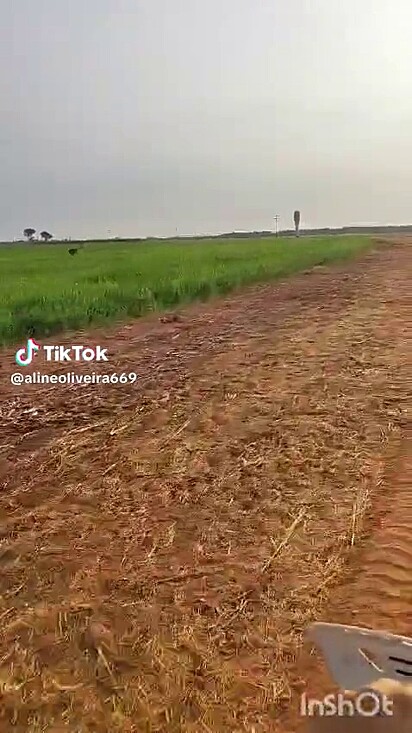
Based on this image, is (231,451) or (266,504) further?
(231,451)

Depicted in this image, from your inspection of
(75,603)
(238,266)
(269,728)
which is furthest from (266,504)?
(238,266)

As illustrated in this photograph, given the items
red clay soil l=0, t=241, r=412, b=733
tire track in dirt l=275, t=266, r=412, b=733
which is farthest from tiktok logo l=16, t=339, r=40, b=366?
tire track in dirt l=275, t=266, r=412, b=733

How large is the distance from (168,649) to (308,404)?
3137 millimetres

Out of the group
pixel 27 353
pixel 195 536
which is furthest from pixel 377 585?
pixel 27 353

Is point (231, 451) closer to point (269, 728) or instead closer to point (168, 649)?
point (168, 649)

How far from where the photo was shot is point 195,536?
152 inches

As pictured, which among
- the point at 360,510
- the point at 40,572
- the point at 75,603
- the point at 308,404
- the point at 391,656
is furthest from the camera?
the point at 308,404

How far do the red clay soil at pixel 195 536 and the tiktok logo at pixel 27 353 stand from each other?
295 millimetres

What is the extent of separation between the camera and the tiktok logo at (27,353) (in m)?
7.61

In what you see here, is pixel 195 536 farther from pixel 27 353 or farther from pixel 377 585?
pixel 27 353

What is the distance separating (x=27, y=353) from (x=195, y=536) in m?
4.68

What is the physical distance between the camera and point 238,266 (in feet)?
57.6

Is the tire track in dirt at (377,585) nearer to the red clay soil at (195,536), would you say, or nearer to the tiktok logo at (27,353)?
the red clay soil at (195,536)

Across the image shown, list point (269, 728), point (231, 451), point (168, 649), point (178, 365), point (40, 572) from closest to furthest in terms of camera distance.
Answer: point (269, 728)
point (168, 649)
point (40, 572)
point (231, 451)
point (178, 365)
